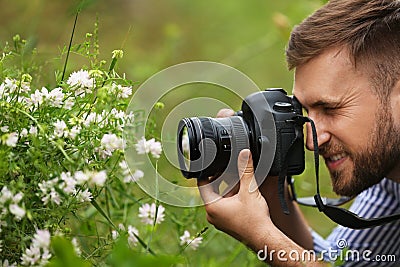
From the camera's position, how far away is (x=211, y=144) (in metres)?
1.21

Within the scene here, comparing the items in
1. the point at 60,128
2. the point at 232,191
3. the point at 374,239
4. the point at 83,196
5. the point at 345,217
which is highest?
the point at 60,128

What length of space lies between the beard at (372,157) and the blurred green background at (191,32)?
81 cm

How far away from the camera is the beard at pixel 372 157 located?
1341 millimetres

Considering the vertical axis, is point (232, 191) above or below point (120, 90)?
below

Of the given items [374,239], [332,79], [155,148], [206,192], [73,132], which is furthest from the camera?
[374,239]

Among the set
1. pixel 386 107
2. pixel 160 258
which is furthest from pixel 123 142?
pixel 386 107

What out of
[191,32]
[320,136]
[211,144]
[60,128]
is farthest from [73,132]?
[191,32]

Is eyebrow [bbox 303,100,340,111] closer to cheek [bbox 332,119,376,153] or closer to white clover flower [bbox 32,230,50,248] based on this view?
cheek [bbox 332,119,376,153]

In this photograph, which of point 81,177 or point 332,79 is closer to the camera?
point 81,177

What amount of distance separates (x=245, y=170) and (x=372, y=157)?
0.98ft

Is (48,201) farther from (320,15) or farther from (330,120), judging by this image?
(320,15)

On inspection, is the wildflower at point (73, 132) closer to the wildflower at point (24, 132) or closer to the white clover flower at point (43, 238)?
the wildflower at point (24, 132)

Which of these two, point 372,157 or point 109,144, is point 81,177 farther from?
point 372,157

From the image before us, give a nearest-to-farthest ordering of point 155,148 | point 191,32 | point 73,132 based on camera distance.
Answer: point 73,132 < point 155,148 < point 191,32
